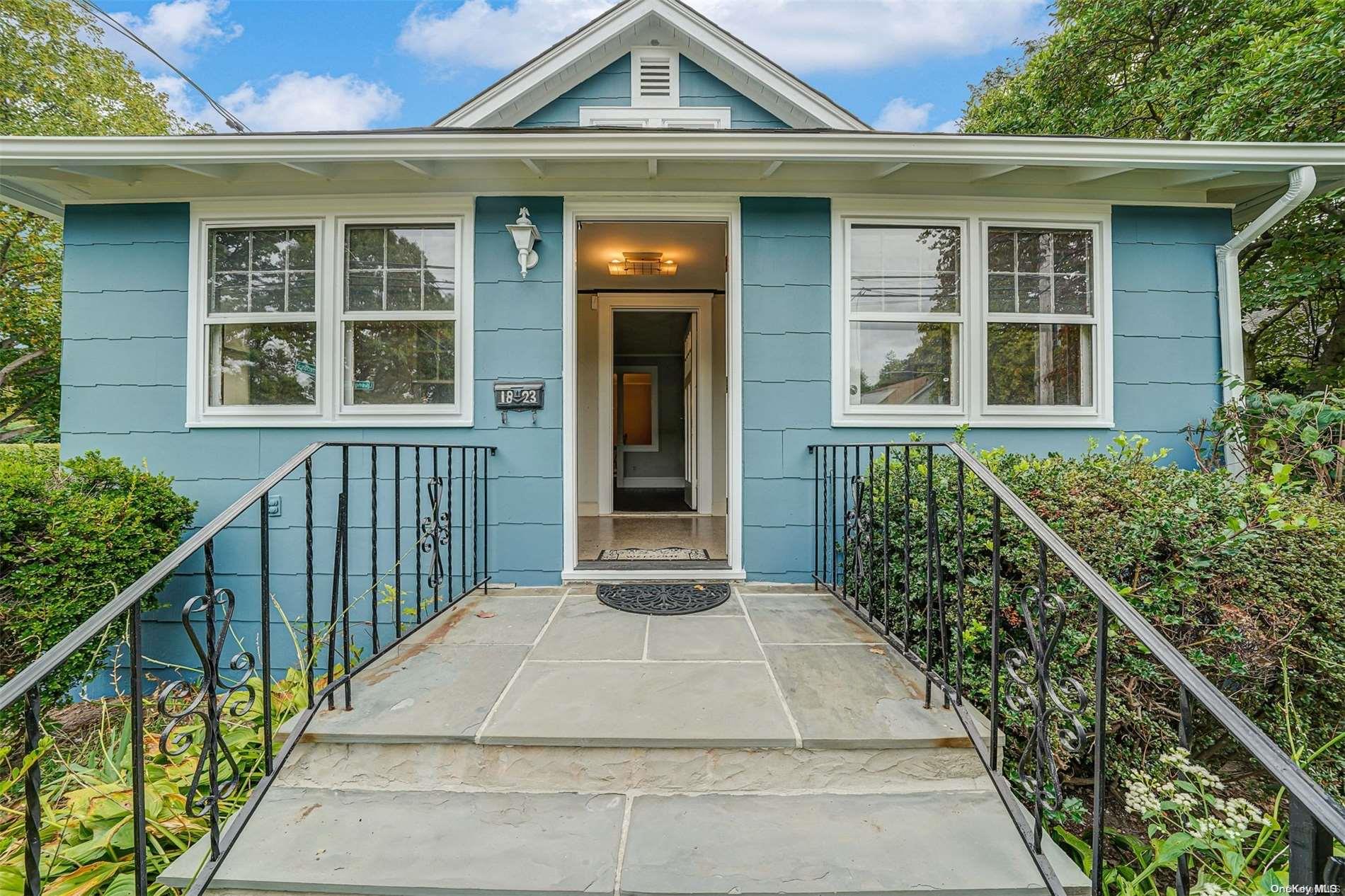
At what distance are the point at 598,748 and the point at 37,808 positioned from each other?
1152 mm

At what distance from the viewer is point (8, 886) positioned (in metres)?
1.37

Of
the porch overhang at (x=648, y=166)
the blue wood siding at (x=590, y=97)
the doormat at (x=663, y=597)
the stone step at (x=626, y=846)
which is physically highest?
the blue wood siding at (x=590, y=97)

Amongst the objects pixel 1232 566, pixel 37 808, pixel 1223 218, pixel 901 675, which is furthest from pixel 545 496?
pixel 1223 218

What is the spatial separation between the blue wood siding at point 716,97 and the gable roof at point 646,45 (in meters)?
0.04

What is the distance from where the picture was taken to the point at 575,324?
134 inches

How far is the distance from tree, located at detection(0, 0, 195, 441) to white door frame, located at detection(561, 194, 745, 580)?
8213mm

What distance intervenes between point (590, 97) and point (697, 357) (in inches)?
98.9

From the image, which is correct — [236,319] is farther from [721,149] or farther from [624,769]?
[624,769]

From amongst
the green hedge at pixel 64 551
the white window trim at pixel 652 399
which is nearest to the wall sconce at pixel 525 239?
the green hedge at pixel 64 551

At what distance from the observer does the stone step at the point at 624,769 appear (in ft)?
5.14

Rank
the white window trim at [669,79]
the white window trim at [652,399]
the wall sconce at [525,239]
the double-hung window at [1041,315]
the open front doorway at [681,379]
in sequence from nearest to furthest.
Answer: the wall sconce at [525,239]
the double-hung window at [1041,315]
the open front doorway at [681,379]
the white window trim at [669,79]
the white window trim at [652,399]

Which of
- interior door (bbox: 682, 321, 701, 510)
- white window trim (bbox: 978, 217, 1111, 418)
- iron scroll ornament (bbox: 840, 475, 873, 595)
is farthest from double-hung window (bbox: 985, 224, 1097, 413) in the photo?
interior door (bbox: 682, 321, 701, 510)

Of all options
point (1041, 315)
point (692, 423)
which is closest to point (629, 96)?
point (692, 423)

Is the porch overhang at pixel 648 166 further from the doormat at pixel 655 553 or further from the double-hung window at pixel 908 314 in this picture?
the doormat at pixel 655 553
